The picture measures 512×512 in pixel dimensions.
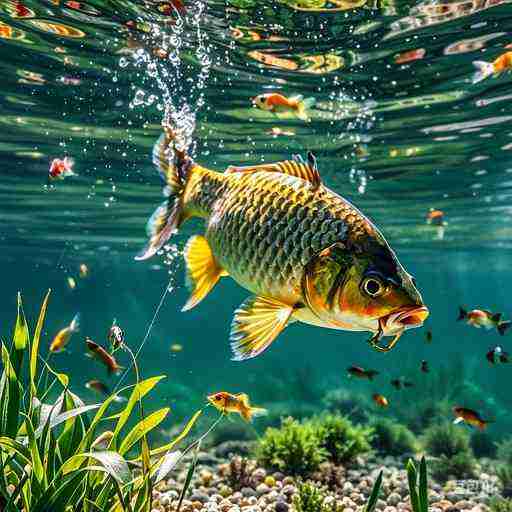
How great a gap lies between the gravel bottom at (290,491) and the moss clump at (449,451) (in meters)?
0.76

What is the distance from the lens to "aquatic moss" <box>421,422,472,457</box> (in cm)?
1266

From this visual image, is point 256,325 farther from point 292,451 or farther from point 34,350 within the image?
point 292,451

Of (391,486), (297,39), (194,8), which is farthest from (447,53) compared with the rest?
(391,486)

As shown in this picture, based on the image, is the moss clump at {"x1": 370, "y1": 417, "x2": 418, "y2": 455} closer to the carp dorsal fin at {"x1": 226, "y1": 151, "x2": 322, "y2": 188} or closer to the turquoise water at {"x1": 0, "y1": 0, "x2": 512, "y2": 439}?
the turquoise water at {"x1": 0, "y1": 0, "x2": 512, "y2": 439}

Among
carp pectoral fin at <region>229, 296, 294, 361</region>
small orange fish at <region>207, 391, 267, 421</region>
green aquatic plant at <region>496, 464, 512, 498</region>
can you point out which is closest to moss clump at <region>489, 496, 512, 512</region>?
green aquatic plant at <region>496, 464, 512, 498</region>

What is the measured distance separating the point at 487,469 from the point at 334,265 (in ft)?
38.4

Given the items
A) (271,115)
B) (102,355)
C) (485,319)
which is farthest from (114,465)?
(271,115)

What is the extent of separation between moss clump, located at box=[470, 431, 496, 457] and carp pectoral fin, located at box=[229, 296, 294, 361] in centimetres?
1473

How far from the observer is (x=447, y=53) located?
37.0ft

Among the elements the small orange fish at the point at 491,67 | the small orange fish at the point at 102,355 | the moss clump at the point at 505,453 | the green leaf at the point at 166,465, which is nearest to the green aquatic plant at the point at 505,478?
the moss clump at the point at 505,453

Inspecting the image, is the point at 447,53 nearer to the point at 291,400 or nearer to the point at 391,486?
the point at 391,486

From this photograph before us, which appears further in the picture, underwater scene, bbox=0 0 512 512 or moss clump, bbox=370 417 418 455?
moss clump, bbox=370 417 418 455

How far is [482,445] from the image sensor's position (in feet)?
49.9

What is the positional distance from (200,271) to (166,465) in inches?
67.9
